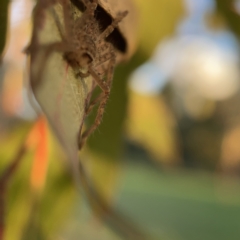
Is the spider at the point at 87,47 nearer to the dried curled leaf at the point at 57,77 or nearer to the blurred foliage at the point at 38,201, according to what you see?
the dried curled leaf at the point at 57,77

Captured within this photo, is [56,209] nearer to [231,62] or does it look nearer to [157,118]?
[157,118]

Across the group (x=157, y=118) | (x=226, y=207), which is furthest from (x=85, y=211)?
(x=226, y=207)

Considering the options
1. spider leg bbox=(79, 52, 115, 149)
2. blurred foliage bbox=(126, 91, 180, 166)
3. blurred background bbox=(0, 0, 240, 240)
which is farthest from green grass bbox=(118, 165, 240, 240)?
spider leg bbox=(79, 52, 115, 149)

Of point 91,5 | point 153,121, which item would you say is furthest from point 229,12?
point 91,5

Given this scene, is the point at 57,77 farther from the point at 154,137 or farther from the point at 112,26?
the point at 154,137

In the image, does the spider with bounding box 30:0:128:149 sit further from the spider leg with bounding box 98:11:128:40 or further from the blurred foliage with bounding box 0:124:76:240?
the blurred foliage with bounding box 0:124:76:240
